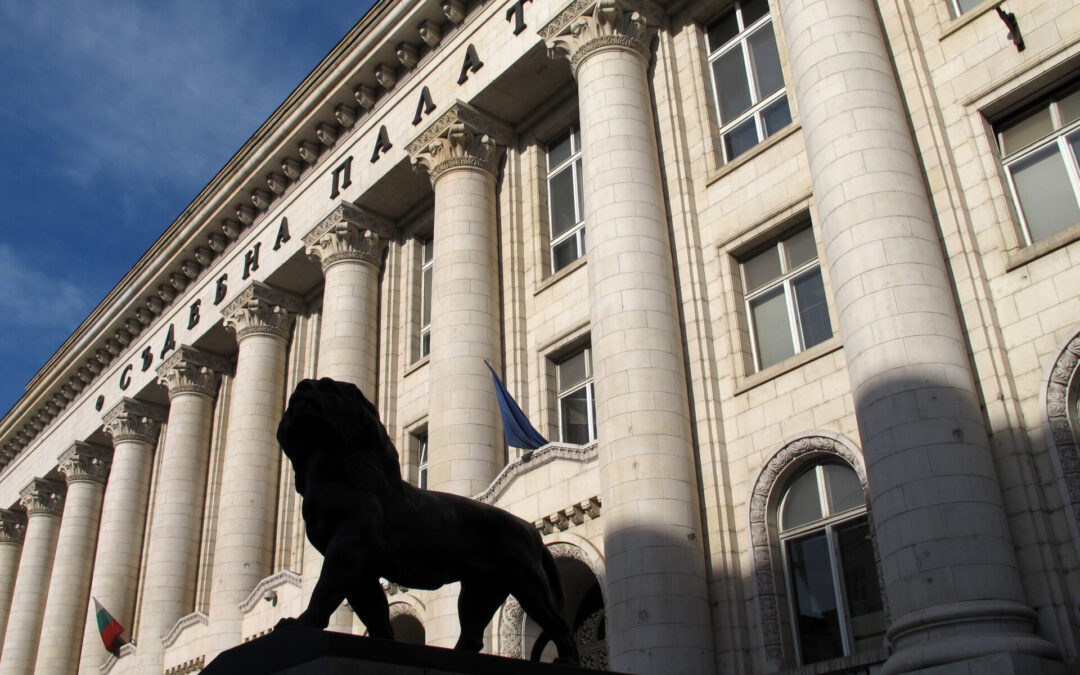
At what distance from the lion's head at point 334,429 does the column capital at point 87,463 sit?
39.5 metres

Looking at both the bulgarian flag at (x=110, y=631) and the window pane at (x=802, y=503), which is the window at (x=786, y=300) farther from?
the bulgarian flag at (x=110, y=631)

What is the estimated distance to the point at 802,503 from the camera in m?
17.2

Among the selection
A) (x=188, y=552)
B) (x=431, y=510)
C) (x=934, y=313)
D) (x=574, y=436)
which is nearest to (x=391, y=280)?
(x=574, y=436)

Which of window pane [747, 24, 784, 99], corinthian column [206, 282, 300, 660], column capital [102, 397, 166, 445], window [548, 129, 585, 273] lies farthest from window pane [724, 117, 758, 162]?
column capital [102, 397, 166, 445]

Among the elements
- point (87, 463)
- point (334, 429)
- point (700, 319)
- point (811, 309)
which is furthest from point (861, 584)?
point (87, 463)

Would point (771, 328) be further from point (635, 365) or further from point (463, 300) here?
point (463, 300)

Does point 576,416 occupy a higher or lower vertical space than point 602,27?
lower

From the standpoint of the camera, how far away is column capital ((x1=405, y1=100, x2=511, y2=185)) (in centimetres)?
2653

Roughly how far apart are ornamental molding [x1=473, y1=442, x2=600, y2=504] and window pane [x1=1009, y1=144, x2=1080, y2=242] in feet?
27.0

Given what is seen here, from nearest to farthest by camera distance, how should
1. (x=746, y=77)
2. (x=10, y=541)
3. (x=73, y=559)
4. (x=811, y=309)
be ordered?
1. (x=811, y=309)
2. (x=746, y=77)
3. (x=73, y=559)
4. (x=10, y=541)

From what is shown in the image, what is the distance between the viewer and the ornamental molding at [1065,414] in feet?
45.2

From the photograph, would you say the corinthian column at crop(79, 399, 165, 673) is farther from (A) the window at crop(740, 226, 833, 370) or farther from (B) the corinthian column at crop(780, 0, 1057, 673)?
(B) the corinthian column at crop(780, 0, 1057, 673)

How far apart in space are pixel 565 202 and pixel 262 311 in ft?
42.2

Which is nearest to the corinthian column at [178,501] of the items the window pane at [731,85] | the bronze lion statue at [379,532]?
the window pane at [731,85]
